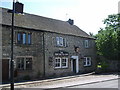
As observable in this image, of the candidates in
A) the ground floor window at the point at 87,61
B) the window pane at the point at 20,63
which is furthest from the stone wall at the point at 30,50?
the ground floor window at the point at 87,61

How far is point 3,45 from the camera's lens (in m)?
17.1

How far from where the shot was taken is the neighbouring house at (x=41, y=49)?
1783 centimetres

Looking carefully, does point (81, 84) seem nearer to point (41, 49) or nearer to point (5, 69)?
point (41, 49)

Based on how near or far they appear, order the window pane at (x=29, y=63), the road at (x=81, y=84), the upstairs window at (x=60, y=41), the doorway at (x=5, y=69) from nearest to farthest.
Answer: the road at (x=81, y=84)
the doorway at (x=5, y=69)
the window pane at (x=29, y=63)
the upstairs window at (x=60, y=41)

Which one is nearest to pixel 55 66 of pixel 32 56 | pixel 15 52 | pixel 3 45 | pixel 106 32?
pixel 32 56

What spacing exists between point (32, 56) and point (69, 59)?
6140mm

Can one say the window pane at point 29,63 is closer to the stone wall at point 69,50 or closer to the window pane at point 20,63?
the window pane at point 20,63

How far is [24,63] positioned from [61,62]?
548 centimetres

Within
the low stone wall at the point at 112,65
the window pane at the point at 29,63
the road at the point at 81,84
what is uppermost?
the window pane at the point at 29,63

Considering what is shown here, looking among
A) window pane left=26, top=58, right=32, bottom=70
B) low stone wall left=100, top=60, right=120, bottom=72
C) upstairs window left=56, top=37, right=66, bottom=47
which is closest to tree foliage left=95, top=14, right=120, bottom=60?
low stone wall left=100, top=60, right=120, bottom=72

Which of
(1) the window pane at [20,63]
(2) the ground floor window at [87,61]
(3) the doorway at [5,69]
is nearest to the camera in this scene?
(3) the doorway at [5,69]

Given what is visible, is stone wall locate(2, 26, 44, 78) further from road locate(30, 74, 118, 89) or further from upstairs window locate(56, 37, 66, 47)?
road locate(30, 74, 118, 89)

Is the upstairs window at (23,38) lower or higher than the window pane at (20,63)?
higher

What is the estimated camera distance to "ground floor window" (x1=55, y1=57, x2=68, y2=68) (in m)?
22.0
